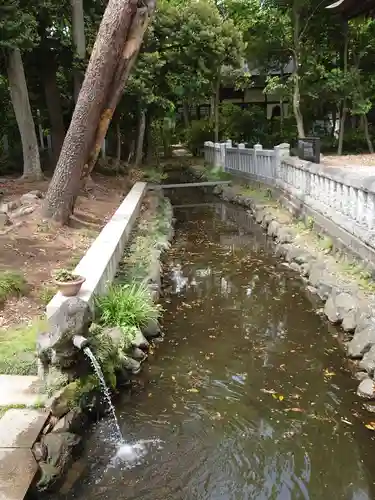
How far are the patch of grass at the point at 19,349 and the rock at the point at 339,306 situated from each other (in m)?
4.12

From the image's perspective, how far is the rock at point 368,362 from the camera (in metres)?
5.98

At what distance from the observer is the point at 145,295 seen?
744 centimetres

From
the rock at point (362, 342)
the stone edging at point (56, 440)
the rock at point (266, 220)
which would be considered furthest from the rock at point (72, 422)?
the rock at point (266, 220)

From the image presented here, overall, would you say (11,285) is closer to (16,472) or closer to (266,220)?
(16,472)

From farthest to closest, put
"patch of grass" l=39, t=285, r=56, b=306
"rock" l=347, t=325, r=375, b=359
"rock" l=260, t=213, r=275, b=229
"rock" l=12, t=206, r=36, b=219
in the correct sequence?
"rock" l=260, t=213, r=275, b=229
"rock" l=12, t=206, r=36, b=219
"patch of grass" l=39, t=285, r=56, b=306
"rock" l=347, t=325, r=375, b=359

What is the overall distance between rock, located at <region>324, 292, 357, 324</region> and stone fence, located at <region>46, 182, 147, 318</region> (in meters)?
3.34

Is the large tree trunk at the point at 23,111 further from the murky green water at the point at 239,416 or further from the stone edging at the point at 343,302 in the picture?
the murky green water at the point at 239,416

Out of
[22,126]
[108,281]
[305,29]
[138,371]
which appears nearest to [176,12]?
[305,29]

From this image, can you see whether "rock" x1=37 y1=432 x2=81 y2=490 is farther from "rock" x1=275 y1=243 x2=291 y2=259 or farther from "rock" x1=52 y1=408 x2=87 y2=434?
"rock" x1=275 y1=243 x2=291 y2=259

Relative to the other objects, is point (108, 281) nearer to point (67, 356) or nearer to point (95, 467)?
point (67, 356)

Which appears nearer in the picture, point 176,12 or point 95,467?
point 95,467

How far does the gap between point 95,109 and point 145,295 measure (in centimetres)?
409

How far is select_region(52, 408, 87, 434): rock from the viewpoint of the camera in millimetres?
4750

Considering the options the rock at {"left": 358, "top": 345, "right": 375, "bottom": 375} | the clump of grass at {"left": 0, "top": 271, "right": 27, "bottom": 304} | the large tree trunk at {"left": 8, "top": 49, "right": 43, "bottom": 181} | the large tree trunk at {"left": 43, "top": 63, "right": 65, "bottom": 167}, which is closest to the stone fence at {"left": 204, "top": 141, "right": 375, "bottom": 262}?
the rock at {"left": 358, "top": 345, "right": 375, "bottom": 375}
